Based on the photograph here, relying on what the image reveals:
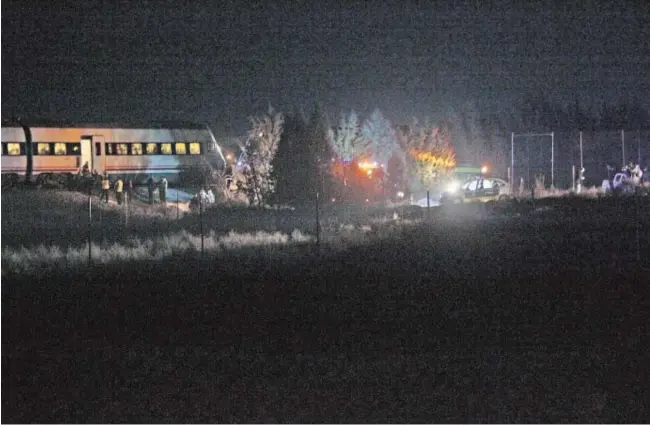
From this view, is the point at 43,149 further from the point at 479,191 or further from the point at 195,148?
the point at 479,191

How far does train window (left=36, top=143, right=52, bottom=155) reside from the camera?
52.1 meters

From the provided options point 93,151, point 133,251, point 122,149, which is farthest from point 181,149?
point 133,251

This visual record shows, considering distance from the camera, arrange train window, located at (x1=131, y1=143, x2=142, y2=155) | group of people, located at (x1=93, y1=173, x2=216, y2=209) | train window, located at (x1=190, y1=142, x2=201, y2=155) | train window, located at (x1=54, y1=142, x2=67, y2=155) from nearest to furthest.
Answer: group of people, located at (x1=93, y1=173, x2=216, y2=209), train window, located at (x1=54, y1=142, x2=67, y2=155), train window, located at (x1=131, y1=143, x2=142, y2=155), train window, located at (x1=190, y1=142, x2=201, y2=155)

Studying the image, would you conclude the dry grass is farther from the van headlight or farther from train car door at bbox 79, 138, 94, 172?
train car door at bbox 79, 138, 94, 172

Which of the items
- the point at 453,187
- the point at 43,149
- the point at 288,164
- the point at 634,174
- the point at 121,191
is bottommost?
the point at 453,187

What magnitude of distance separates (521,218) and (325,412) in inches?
1002

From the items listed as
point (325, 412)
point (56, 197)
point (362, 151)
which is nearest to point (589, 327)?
point (325, 412)

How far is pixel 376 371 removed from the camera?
32.3ft

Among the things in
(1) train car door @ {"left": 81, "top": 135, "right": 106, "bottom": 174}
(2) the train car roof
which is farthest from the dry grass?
(2) the train car roof

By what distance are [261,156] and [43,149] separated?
13.2 m

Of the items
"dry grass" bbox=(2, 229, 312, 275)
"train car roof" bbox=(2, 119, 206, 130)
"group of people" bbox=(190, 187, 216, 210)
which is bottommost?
"dry grass" bbox=(2, 229, 312, 275)

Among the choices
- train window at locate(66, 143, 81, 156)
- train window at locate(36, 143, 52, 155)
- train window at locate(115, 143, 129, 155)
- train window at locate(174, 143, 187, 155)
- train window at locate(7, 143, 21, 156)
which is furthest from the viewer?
train window at locate(174, 143, 187, 155)

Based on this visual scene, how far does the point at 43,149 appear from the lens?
5228 centimetres

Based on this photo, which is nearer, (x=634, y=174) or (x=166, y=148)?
(x=634, y=174)
